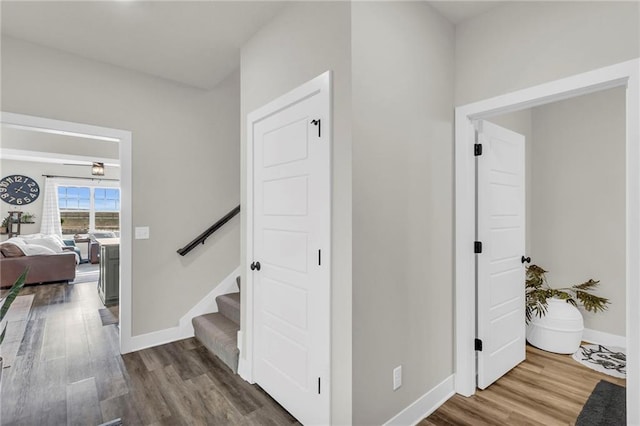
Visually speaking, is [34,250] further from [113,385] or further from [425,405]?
[425,405]

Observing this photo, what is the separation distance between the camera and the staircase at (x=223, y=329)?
104 inches

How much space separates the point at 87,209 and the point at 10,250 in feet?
12.3

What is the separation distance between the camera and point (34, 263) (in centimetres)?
549

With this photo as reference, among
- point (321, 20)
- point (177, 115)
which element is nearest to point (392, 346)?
point (321, 20)

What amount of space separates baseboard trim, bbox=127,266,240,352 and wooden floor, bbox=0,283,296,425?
0.09 metres

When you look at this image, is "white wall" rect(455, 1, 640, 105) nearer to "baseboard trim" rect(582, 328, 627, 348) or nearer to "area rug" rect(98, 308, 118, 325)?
"baseboard trim" rect(582, 328, 627, 348)

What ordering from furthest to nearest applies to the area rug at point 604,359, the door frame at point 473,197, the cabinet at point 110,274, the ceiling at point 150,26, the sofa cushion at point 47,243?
the sofa cushion at point 47,243 < the cabinet at point 110,274 < the area rug at point 604,359 < the ceiling at point 150,26 < the door frame at point 473,197

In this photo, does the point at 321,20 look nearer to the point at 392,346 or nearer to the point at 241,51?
the point at 241,51

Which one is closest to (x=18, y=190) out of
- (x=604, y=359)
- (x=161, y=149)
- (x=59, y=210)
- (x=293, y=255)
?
(x=59, y=210)

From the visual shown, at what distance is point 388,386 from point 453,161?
155cm

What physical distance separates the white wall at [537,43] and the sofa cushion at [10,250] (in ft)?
23.2

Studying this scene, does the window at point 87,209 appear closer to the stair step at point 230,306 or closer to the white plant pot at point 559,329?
the stair step at point 230,306

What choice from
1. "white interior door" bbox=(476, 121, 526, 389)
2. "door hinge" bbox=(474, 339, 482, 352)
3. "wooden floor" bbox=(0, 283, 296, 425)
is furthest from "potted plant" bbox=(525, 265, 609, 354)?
"wooden floor" bbox=(0, 283, 296, 425)

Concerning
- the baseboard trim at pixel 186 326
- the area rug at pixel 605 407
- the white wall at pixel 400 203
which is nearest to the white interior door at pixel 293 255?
the white wall at pixel 400 203
